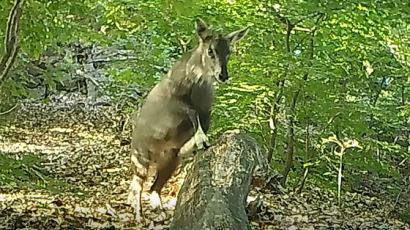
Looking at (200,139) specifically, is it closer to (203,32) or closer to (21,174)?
(203,32)

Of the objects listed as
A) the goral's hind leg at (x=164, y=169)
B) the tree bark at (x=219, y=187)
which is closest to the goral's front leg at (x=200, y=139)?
the tree bark at (x=219, y=187)

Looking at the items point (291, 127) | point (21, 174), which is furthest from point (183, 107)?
point (291, 127)

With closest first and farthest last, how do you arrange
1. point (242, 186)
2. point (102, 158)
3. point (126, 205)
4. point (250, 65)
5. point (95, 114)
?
point (242, 186) → point (126, 205) → point (250, 65) → point (102, 158) → point (95, 114)

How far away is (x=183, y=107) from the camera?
13.8 ft

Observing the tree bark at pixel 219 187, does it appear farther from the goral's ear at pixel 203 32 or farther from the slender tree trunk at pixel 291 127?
the slender tree trunk at pixel 291 127

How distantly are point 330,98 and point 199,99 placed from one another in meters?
1.87

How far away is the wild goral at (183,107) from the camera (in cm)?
411

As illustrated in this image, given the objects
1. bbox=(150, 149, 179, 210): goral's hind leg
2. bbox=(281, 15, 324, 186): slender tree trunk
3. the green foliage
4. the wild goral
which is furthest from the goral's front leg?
bbox=(281, 15, 324, 186): slender tree trunk

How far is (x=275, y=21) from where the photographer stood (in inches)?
221

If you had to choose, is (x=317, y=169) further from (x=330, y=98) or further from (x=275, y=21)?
(x=275, y=21)

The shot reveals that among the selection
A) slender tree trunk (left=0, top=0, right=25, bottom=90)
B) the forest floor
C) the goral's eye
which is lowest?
the forest floor

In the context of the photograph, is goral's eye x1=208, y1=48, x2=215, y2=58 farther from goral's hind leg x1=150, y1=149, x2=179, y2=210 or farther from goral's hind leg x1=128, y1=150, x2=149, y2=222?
goral's hind leg x1=128, y1=150, x2=149, y2=222

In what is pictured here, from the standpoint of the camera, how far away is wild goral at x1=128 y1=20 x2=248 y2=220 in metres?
4.11

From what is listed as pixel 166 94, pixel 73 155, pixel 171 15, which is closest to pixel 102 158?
pixel 73 155
